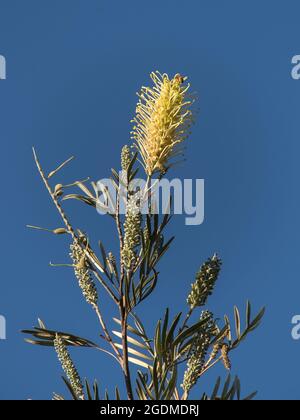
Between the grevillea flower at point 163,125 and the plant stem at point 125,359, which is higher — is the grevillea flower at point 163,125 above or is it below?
above

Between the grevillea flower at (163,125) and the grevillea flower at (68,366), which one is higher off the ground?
the grevillea flower at (163,125)

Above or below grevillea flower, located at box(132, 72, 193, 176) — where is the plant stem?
below

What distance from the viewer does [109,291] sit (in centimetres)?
140

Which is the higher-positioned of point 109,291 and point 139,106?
point 139,106

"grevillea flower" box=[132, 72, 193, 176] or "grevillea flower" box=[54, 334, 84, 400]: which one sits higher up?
"grevillea flower" box=[132, 72, 193, 176]

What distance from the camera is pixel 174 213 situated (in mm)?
1554
